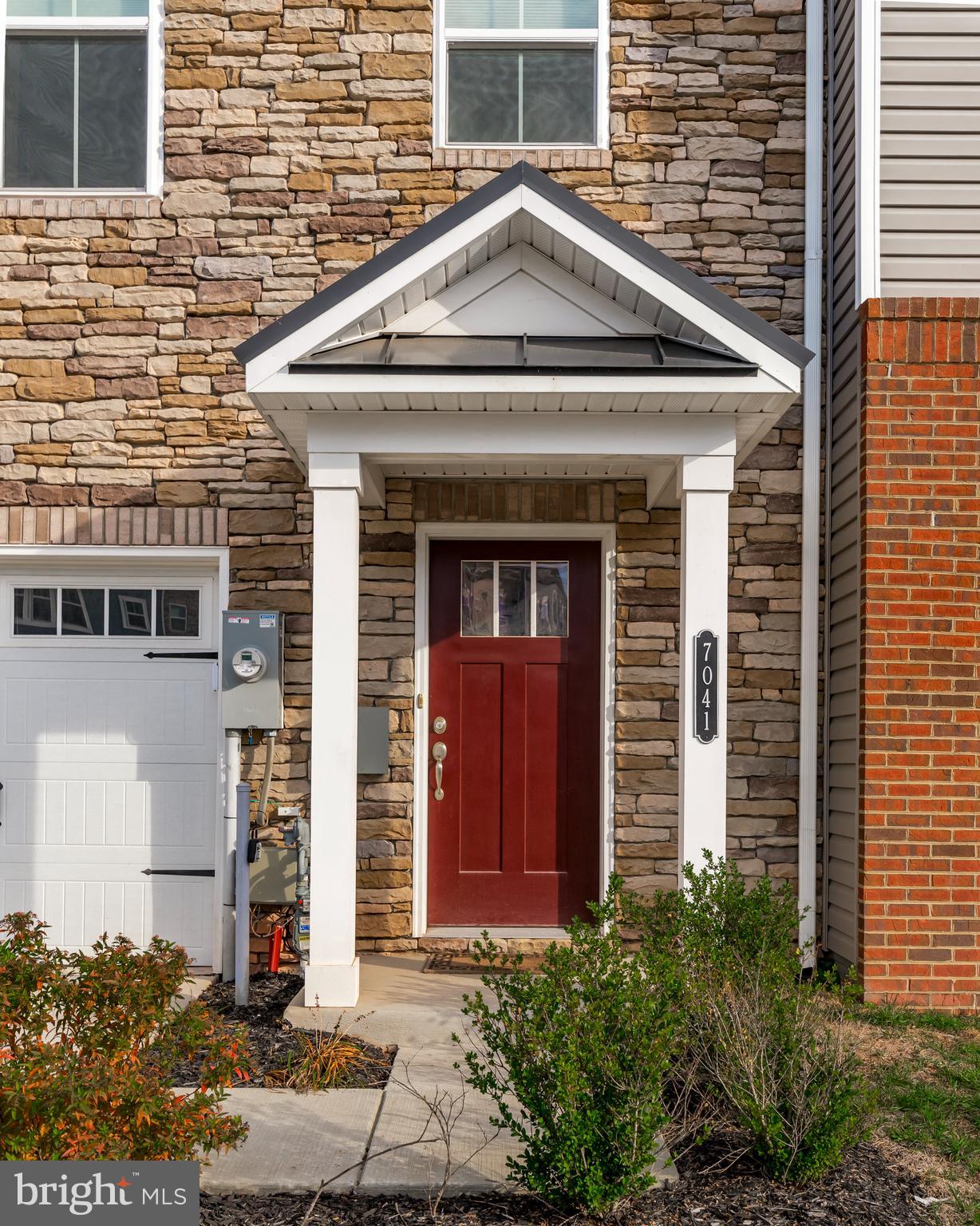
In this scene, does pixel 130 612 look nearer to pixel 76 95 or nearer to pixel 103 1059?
pixel 76 95

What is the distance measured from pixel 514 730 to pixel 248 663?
1586 mm

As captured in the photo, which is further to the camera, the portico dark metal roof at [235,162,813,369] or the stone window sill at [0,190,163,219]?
the stone window sill at [0,190,163,219]

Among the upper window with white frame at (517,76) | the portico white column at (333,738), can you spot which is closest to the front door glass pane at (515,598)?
the portico white column at (333,738)

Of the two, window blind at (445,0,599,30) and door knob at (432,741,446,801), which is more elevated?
window blind at (445,0,599,30)

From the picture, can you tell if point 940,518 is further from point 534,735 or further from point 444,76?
point 444,76

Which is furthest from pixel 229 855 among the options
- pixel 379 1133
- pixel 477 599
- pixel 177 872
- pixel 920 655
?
pixel 920 655

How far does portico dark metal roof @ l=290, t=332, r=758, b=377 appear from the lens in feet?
15.3

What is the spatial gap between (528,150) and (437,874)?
4.13 meters

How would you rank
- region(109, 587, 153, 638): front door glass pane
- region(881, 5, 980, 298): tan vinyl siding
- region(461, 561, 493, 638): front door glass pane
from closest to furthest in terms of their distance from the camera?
region(881, 5, 980, 298): tan vinyl siding
region(109, 587, 153, 638): front door glass pane
region(461, 561, 493, 638): front door glass pane

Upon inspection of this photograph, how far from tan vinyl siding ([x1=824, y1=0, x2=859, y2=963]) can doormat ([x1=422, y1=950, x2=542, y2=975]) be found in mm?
1619

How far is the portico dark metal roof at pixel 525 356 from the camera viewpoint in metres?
4.66

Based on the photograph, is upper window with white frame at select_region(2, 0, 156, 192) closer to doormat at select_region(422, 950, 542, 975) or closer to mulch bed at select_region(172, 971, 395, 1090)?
mulch bed at select_region(172, 971, 395, 1090)

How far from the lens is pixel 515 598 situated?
640 cm

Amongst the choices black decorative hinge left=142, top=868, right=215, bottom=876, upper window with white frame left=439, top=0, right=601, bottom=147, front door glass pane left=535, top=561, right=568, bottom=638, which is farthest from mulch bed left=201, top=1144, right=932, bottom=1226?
upper window with white frame left=439, top=0, right=601, bottom=147
